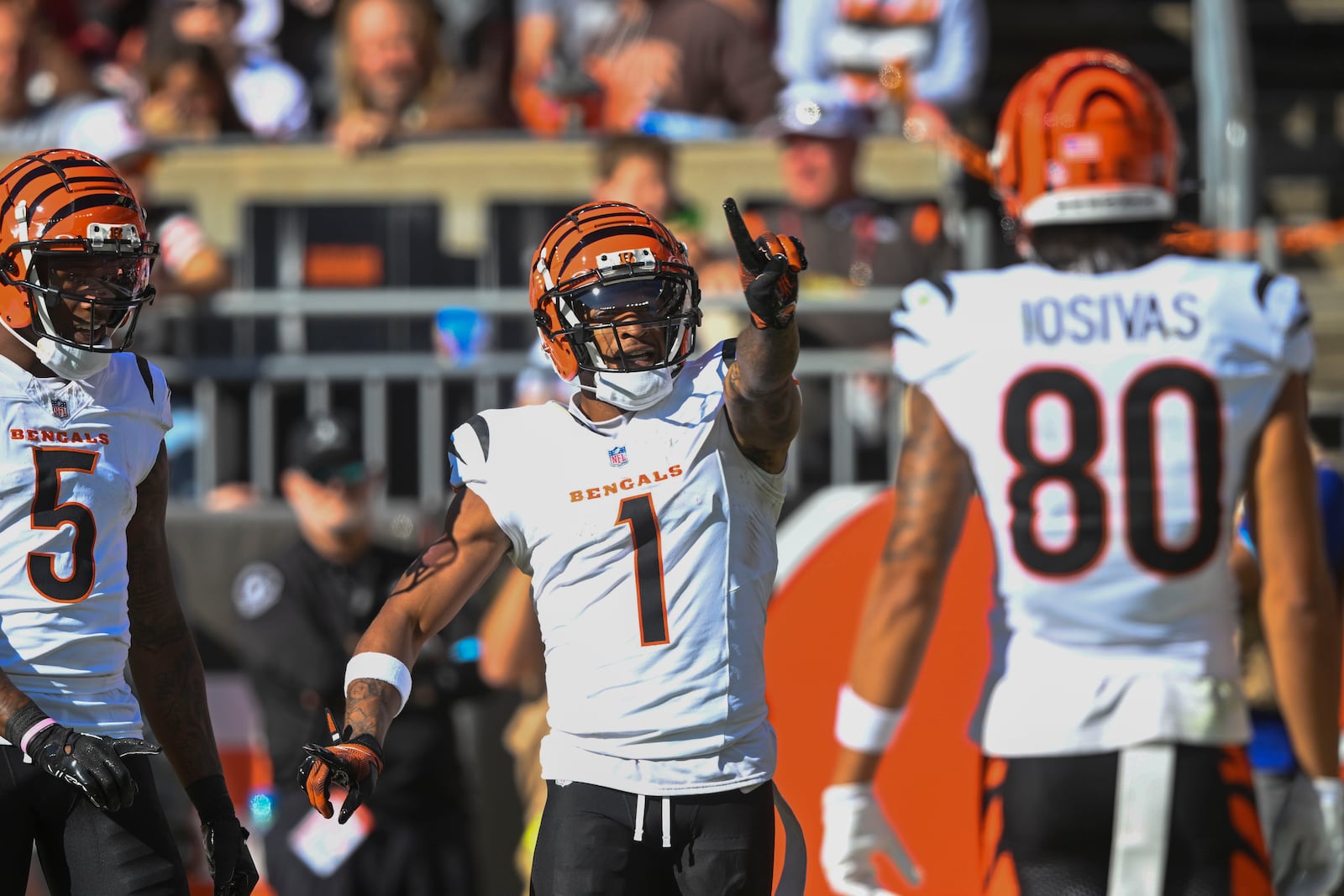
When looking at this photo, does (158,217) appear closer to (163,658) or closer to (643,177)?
(643,177)

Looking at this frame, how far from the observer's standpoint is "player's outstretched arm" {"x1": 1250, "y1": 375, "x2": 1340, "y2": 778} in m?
3.67

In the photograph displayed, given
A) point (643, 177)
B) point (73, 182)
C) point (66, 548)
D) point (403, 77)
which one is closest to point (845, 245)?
point (643, 177)

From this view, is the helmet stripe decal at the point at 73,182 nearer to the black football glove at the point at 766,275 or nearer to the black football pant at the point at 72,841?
the black football pant at the point at 72,841

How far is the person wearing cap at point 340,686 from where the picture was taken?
6.43m

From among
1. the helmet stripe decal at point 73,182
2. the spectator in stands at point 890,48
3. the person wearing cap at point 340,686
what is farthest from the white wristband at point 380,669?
the spectator in stands at point 890,48

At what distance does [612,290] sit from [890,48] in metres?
4.80

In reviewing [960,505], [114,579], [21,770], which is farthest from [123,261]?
[960,505]

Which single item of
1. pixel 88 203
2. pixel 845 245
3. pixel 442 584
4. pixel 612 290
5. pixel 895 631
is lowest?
pixel 895 631

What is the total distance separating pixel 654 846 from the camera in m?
3.78

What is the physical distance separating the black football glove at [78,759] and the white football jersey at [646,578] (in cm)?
86

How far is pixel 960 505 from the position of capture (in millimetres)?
3803

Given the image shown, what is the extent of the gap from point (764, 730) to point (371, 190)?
473cm

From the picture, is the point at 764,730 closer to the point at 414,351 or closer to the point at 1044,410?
the point at 1044,410

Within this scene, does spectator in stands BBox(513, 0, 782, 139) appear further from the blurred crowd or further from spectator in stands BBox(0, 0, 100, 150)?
spectator in stands BBox(0, 0, 100, 150)
